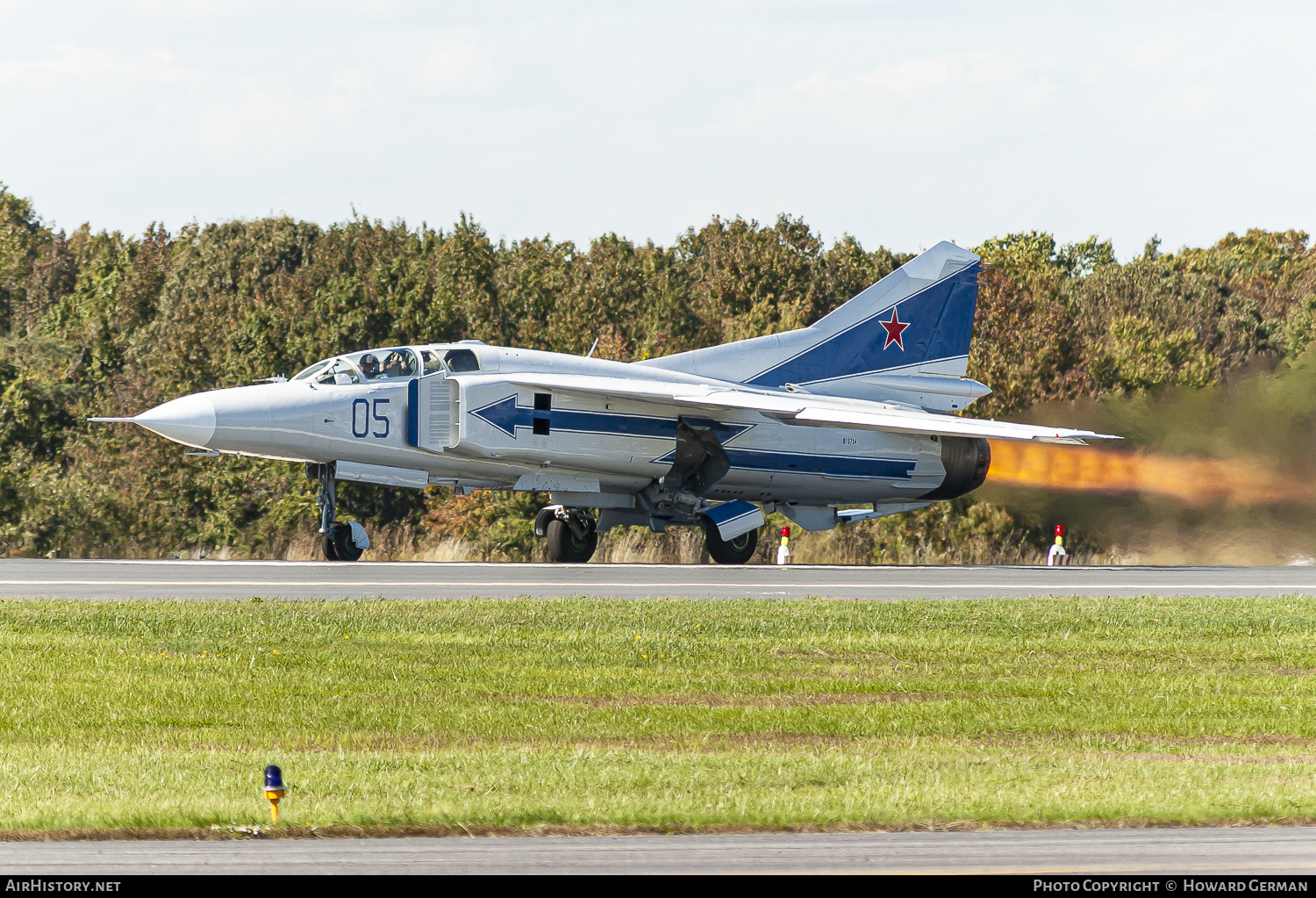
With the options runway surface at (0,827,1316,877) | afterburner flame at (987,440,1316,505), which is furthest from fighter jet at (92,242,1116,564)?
runway surface at (0,827,1316,877)

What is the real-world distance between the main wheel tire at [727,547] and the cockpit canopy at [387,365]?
526 cm

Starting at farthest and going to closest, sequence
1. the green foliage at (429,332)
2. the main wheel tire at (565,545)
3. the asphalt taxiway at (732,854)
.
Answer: the green foliage at (429,332) < the main wheel tire at (565,545) < the asphalt taxiway at (732,854)

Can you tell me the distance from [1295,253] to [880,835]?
80.2 metres

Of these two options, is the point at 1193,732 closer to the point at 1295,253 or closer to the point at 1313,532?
the point at 1313,532

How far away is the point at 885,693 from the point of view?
11.0 meters

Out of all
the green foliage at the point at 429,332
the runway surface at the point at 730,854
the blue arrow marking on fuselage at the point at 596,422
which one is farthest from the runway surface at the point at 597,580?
the runway surface at the point at 730,854

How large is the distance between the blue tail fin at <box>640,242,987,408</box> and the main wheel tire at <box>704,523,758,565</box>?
9.54ft

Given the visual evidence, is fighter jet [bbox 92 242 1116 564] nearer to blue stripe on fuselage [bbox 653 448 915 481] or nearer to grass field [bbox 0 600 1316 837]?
blue stripe on fuselage [bbox 653 448 915 481]

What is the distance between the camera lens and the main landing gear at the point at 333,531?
23469 millimetres

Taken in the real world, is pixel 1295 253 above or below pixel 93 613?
above

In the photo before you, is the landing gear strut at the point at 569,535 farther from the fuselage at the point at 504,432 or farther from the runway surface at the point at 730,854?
the runway surface at the point at 730,854

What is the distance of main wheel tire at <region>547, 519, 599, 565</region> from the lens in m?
24.7

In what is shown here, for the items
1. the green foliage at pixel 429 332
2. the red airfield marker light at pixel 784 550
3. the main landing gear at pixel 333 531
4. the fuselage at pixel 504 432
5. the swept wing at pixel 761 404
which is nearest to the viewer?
the fuselage at pixel 504 432

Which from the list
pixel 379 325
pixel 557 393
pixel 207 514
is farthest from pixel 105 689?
pixel 379 325
